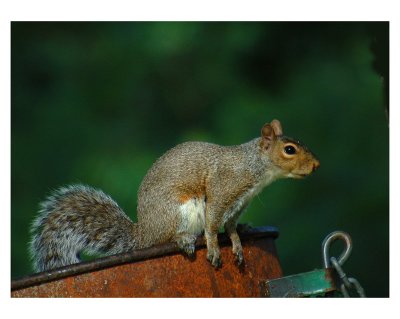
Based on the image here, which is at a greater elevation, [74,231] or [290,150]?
[290,150]

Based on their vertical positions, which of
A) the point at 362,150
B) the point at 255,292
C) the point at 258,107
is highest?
→ the point at 258,107

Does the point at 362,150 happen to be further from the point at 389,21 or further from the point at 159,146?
the point at 389,21

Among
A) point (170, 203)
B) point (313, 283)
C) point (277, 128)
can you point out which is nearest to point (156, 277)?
point (313, 283)

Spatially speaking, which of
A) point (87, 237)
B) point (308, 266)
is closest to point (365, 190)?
point (308, 266)

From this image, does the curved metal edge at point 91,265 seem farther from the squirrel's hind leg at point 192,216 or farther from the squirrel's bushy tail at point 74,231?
the squirrel's bushy tail at point 74,231

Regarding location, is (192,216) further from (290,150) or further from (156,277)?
(156,277)

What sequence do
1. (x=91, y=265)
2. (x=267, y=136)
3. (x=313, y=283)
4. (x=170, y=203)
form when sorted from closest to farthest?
(x=91, y=265) < (x=313, y=283) < (x=170, y=203) < (x=267, y=136)

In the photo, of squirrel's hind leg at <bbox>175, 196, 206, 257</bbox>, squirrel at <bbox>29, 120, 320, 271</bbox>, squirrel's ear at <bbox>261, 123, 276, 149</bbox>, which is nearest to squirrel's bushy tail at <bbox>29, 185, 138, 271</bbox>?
squirrel at <bbox>29, 120, 320, 271</bbox>

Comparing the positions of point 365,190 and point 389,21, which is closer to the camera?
point 389,21
